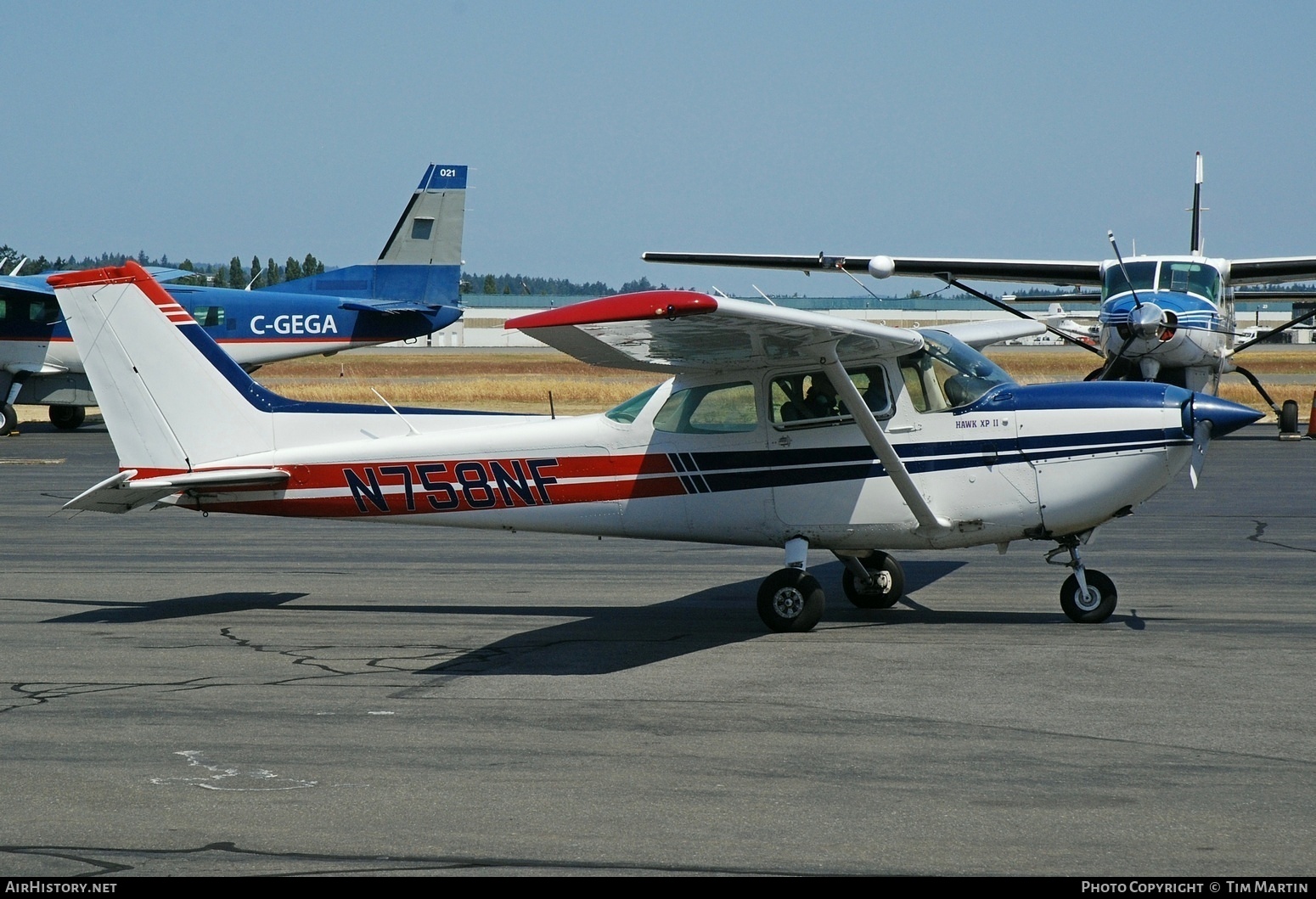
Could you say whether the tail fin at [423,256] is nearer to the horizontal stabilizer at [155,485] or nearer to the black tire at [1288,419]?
the black tire at [1288,419]

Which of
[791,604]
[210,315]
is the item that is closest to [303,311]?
[210,315]

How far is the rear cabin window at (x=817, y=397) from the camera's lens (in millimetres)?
9461

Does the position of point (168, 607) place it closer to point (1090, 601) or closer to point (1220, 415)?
point (1090, 601)

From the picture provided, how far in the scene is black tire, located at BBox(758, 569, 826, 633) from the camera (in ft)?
30.5

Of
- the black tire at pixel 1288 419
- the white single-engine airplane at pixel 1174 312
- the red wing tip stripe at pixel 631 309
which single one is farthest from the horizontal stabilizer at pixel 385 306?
the red wing tip stripe at pixel 631 309

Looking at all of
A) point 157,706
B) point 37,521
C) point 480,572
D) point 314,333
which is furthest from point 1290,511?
point 314,333

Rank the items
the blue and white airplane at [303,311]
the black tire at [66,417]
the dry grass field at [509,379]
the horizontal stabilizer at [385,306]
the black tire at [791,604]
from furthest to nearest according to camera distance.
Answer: the dry grass field at [509,379], the black tire at [66,417], the horizontal stabilizer at [385,306], the blue and white airplane at [303,311], the black tire at [791,604]

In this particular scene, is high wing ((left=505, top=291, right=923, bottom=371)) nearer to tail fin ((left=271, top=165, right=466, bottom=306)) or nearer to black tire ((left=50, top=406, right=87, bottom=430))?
tail fin ((left=271, top=165, right=466, bottom=306))

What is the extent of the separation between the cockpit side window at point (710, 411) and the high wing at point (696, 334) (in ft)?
0.64

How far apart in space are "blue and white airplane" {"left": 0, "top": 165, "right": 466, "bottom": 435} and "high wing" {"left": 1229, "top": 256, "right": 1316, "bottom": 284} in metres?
17.5

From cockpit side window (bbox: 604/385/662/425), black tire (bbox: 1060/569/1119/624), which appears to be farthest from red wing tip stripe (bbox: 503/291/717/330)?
black tire (bbox: 1060/569/1119/624)

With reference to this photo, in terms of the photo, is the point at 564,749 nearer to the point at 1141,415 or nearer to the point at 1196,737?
the point at 1196,737

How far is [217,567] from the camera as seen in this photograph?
12.8 meters

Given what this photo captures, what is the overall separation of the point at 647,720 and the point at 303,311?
88.7 feet
